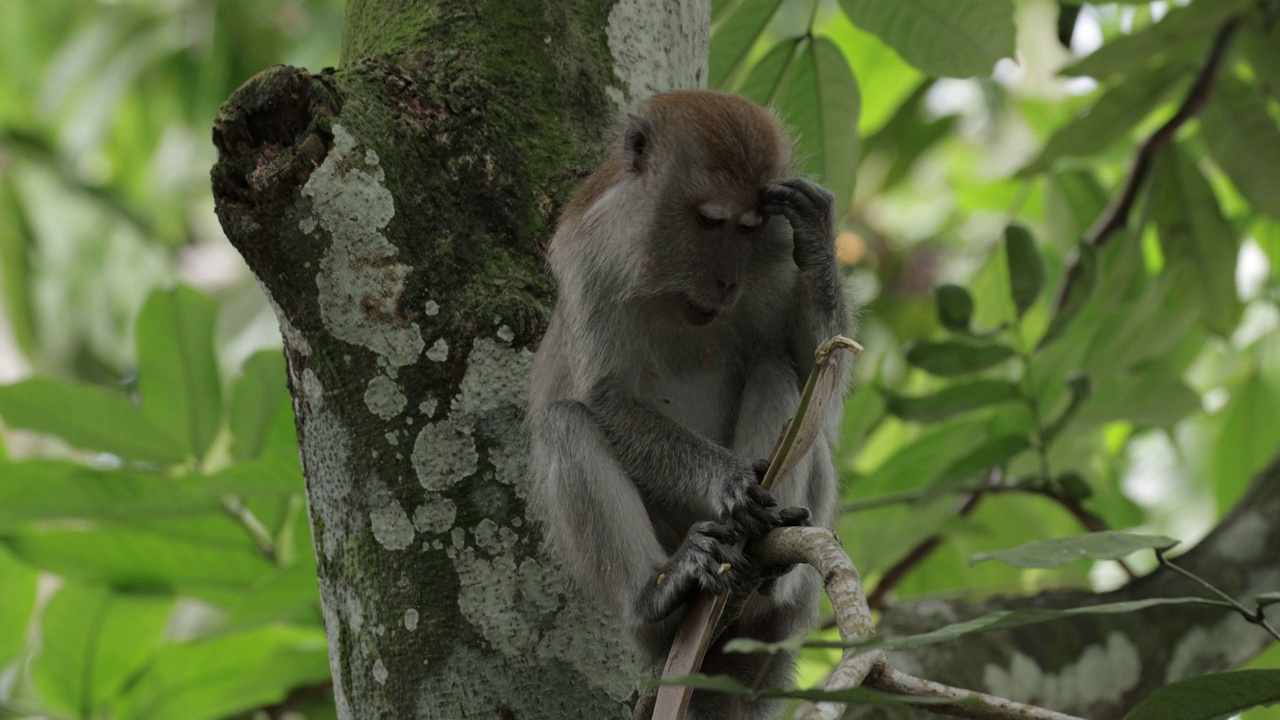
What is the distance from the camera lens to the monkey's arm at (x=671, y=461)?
280cm

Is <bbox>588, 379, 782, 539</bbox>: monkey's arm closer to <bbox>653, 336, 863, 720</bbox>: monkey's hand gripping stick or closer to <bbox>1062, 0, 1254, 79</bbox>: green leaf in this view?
<bbox>653, 336, 863, 720</bbox>: monkey's hand gripping stick

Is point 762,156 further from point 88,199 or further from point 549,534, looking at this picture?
point 88,199

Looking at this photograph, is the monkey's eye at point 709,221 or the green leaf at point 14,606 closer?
the monkey's eye at point 709,221

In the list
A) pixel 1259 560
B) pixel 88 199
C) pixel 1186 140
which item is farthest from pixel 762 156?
pixel 88 199

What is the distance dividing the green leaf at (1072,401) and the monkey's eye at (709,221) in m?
1.35

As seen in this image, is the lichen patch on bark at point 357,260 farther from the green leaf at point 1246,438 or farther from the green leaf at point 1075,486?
the green leaf at point 1246,438

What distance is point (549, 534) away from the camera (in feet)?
9.38

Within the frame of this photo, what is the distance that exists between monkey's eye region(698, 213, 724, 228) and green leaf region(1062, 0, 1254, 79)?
1661 mm

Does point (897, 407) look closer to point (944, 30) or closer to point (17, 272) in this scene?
point (944, 30)

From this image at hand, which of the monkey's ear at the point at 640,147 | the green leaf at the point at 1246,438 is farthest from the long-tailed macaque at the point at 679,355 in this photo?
the green leaf at the point at 1246,438

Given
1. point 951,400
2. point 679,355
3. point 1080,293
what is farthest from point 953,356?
point 679,355

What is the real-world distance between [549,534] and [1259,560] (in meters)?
2.61

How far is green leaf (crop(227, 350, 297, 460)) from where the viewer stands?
152 inches

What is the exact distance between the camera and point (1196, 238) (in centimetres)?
466
